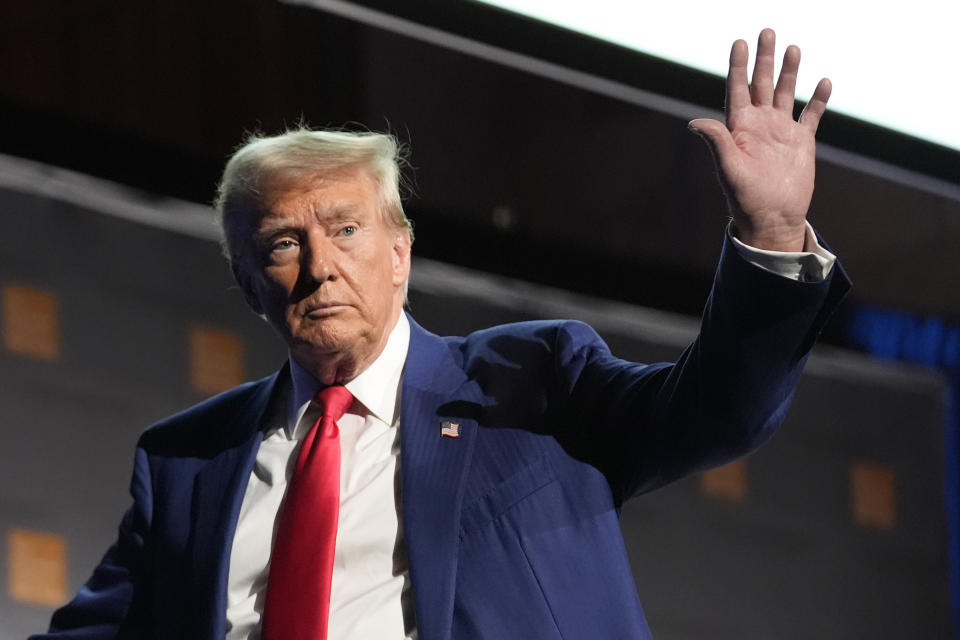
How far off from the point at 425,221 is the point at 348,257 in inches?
53.0

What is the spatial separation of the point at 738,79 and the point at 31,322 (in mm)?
1630

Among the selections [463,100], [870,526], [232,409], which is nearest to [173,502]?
[232,409]

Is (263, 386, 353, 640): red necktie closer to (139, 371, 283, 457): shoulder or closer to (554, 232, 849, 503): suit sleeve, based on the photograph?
(139, 371, 283, 457): shoulder

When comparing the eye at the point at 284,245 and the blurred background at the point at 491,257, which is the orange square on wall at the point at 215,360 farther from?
the eye at the point at 284,245

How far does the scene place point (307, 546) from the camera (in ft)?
4.54

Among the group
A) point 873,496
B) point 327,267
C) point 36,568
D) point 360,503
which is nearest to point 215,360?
point 36,568

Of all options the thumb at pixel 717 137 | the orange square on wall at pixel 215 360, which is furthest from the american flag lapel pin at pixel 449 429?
the orange square on wall at pixel 215 360

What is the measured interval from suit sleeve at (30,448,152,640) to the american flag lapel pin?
47 cm

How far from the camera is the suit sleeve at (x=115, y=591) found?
1.57 metres

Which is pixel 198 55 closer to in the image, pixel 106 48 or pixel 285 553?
pixel 106 48

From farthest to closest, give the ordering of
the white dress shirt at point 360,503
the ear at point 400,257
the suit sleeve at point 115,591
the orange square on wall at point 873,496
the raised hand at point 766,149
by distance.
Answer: the orange square on wall at point 873,496
the ear at point 400,257
the suit sleeve at point 115,591
the white dress shirt at point 360,503
the raised hand at point 766,149

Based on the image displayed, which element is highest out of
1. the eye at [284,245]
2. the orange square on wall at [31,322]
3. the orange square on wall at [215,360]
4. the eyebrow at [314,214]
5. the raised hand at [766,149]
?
the raised hand at [766,149]

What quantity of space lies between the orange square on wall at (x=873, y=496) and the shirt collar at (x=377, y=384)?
2054mm

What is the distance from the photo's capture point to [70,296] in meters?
2.44
